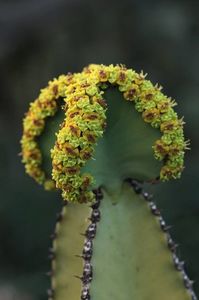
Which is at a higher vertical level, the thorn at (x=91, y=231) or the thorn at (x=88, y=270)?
the thorn at (x=91, y=231)

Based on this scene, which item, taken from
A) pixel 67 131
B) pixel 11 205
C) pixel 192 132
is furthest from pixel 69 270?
pixel 192 132

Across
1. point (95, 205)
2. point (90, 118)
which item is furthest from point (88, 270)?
point (90, 118)

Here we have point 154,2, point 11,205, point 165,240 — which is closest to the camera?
point 165,240

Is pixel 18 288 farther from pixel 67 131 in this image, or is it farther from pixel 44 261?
pixel 67 131

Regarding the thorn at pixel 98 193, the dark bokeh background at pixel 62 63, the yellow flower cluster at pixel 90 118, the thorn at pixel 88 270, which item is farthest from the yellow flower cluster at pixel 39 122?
the dark bokeh background at pixel 62 63

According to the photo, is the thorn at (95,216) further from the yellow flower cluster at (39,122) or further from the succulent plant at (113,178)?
the yellow flower cluster at (39,122)

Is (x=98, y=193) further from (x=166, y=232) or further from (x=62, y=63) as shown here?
(x=62, y=63)

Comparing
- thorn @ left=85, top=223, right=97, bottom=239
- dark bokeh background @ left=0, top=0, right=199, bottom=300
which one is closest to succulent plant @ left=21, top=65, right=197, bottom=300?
thorn @ left=85, top=223, right=97, bottom=239
